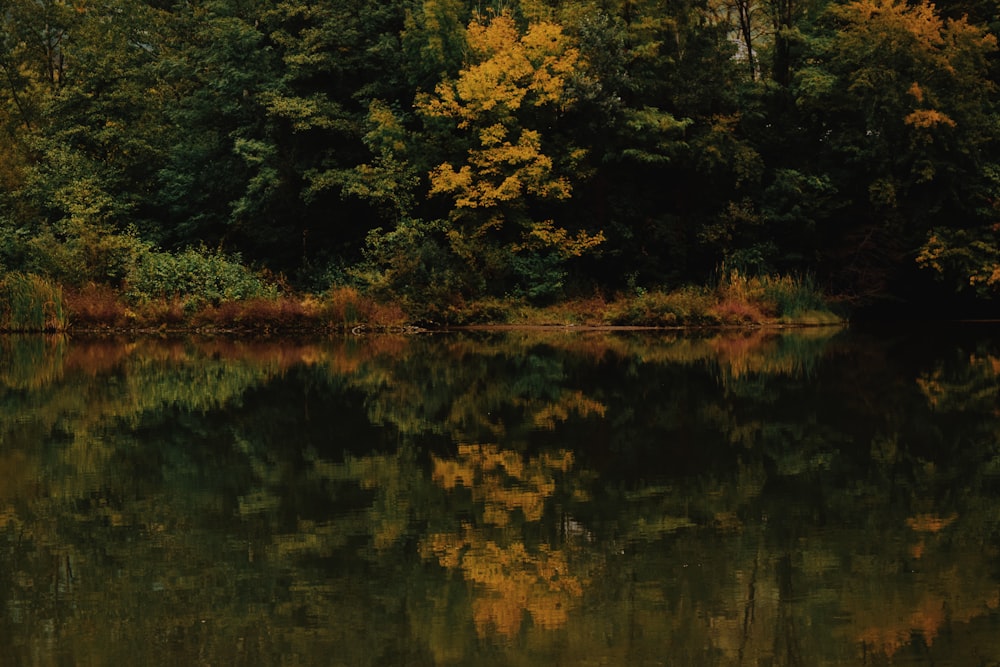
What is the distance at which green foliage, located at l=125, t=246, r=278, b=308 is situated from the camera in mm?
28484

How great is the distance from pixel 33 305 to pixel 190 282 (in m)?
3.61

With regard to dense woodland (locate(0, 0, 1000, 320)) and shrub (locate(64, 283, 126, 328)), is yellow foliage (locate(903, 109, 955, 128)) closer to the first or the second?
dense woodland (locate(0, 0, 1000, 320))

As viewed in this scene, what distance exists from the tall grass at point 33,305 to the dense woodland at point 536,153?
1.11 meters

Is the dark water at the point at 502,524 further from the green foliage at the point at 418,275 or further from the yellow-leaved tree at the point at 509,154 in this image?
the yellow-leaved tree at the point at 509,154

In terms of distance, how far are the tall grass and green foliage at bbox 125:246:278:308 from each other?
1704 millimetres

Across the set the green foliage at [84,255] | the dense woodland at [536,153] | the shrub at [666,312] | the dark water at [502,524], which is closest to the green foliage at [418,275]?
the dense woodland at [536,153]

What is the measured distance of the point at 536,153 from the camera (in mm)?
29594

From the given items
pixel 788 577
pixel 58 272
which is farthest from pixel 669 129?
pixel 788 577

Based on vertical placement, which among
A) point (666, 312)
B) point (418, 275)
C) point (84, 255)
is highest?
point (84, 255)

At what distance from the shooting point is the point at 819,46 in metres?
31.6

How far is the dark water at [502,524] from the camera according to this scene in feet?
17.3

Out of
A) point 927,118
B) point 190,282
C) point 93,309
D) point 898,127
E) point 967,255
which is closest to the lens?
Answer: point 93,309

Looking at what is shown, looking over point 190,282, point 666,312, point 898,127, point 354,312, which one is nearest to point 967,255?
point 898,127

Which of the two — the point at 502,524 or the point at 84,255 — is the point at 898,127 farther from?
the point at 502,524
